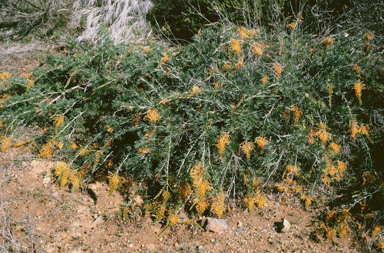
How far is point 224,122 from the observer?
291 centimetres

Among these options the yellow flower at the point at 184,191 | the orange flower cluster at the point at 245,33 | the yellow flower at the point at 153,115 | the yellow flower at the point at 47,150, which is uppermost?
the orange flower cluster at the point at 245,33

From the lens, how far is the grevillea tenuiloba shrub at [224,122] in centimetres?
269

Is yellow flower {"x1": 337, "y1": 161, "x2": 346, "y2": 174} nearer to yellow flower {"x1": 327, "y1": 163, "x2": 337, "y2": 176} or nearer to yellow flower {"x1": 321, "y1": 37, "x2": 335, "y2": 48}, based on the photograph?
yellow flower {"x1": 327, "y1": 163, "x2": 337, "y2": 176}

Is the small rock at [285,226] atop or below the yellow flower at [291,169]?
below

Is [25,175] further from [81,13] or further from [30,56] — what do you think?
[81,13]

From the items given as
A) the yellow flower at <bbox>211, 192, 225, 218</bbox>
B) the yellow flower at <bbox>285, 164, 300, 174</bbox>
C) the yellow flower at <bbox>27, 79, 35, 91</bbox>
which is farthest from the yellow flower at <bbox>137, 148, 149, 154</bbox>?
the yellow flower at <bbox>27, 79, 35, 91</bbox>

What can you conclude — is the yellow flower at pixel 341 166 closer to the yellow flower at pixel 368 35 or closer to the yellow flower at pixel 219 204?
the yellow flower at pixel 219 204

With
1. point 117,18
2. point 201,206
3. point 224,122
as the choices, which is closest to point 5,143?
point 201,206

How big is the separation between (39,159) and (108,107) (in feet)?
3.31

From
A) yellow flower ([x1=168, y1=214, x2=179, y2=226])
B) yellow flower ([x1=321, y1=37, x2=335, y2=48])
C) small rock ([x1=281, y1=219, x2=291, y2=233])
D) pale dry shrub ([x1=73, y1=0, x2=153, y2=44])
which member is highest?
pale dry shrub ([x1=73, y1=0, x2=153, y2=44])

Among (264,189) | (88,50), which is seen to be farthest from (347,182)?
(88,50)

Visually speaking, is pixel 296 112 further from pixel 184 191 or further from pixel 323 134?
pixel 184 191

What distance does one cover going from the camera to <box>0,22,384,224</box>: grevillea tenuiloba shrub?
106 inches

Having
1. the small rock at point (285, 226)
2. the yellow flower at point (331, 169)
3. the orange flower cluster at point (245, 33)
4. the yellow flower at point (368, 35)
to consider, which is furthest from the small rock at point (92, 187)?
the yellow flower at point (368, 35)
